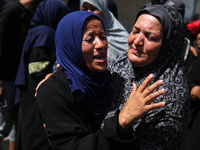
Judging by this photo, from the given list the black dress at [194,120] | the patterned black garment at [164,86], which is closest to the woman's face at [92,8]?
the patterned black garment at [164,86]

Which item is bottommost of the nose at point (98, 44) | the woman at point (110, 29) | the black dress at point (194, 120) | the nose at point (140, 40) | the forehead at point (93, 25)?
the black dress at point (194, 120)

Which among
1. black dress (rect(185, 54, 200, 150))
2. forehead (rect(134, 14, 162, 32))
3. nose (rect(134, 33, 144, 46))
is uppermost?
forehead (rect(134, 14, 162, 32))

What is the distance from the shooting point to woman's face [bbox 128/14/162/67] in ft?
5.33

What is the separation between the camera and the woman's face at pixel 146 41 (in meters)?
1.63

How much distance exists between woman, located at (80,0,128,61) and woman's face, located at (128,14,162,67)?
1.03 metres

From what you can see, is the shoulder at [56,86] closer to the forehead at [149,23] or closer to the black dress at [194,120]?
the forehead at [149,23]

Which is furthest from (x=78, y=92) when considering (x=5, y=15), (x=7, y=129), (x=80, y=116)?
(x=7, y=129)

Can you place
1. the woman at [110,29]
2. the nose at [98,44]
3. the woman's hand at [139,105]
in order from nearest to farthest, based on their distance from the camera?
the woman's hand at [139,105] < the nose at [98,44] < the woman at [110,29]

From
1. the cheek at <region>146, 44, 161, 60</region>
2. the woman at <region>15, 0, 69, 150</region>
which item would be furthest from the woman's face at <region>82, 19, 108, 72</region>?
the woman at <region>15, 0, 69, 150</region>

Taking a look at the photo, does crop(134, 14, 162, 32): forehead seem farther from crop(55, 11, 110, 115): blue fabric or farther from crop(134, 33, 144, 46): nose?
crop(55, 11, 110, 115): blue fabric

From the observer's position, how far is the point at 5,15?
286 cm

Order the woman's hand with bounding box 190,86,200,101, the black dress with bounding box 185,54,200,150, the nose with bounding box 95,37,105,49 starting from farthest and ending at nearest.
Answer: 1. the black dress with bounding box 185,54,200,150
2. the woman's hand with bounding box 190,86,200,101
3. the nose with bounding box 95,37,105,49

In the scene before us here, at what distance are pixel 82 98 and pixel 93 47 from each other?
0.36 m

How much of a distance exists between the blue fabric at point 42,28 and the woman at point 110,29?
1.13ft
